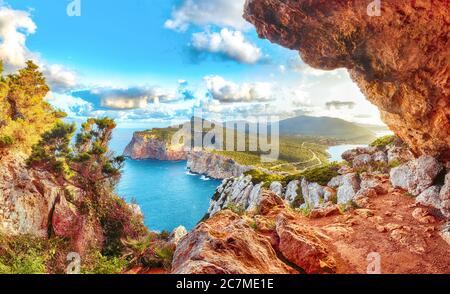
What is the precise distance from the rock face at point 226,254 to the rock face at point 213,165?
86457mm

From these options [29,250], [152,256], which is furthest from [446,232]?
[29,250]

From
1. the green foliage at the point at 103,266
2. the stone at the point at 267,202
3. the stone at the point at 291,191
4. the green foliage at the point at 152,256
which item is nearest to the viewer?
the green foliage at the point at 152,256

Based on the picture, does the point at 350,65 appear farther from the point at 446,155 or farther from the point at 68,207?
the point at 68,207

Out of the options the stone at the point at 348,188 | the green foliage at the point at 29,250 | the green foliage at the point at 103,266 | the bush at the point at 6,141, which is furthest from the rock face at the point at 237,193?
the bush at the point at 6,141

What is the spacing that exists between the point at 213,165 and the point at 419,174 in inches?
4010

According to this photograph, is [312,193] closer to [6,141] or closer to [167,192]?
[6,141]

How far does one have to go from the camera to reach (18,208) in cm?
1686

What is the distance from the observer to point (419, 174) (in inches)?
569

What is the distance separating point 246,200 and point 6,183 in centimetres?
2972

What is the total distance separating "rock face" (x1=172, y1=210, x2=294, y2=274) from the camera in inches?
239

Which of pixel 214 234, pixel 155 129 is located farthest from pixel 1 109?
pixel 155 129

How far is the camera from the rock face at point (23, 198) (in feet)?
53.8

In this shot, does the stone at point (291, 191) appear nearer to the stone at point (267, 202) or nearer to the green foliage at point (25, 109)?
the stone at point (267, 202)

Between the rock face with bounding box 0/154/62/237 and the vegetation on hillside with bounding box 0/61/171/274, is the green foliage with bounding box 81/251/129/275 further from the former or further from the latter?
the rock face with bounding box 0/154/62/237
